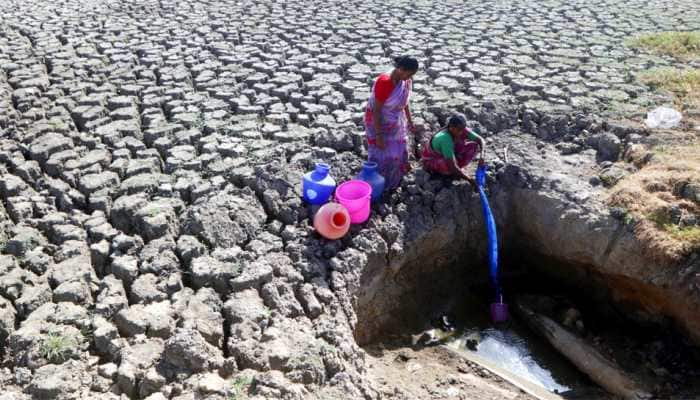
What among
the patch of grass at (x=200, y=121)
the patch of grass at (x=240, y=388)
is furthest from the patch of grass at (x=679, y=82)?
the patch of grass at (x=240, y=388)

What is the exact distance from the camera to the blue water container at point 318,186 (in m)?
4.61

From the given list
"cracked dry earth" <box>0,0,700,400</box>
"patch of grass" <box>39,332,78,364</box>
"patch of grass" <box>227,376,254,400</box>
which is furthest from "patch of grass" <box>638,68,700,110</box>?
"patch of grass" <box>39,332,78,364</box>

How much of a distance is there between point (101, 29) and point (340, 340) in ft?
21.3

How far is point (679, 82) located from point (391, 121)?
371 cm

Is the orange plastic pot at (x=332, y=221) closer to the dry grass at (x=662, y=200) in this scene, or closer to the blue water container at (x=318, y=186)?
the blue water container at (x=318, y=186)

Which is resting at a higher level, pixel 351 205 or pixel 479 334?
pixel 351 205

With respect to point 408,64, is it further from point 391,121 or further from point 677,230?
point 677,230

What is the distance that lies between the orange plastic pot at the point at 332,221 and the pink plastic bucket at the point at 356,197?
120 millimetres

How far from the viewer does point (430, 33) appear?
8.21 meters

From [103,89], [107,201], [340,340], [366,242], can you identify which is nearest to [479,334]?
[366,242]

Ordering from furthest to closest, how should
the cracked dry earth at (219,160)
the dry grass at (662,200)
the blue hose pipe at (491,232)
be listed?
the blue hose pipe at (491,232) → the dry grass at (662,200) → the cracked dry earth at (219,160)

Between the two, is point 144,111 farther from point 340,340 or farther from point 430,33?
point 430,33

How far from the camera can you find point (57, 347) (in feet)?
10.9

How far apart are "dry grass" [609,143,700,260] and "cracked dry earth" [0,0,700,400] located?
0.82 m
